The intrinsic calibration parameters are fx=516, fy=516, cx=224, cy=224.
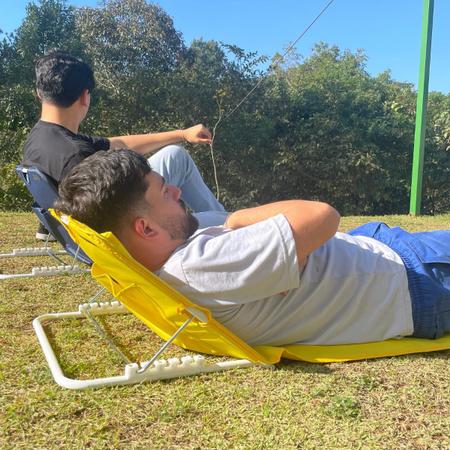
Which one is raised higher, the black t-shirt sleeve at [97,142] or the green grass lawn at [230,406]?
the black t-shirt sleeve at [97,142]

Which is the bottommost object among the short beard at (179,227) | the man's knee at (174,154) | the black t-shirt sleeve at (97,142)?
the short beard at (179,227)

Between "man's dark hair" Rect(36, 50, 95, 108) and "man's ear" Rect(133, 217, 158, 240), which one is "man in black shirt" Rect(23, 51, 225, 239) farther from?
"man's ear" Rect(133, 217, 158, 240)

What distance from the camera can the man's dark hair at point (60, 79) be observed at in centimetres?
279

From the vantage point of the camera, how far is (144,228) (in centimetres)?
166

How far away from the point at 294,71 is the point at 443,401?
819 inches

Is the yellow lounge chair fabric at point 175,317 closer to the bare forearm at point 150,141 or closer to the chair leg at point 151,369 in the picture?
the chair leg at point 151,369

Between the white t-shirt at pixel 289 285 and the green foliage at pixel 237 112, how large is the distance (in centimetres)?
958

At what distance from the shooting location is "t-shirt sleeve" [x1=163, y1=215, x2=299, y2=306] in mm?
1565

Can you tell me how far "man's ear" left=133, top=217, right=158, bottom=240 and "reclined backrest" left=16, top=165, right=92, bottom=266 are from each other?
1.00 metres

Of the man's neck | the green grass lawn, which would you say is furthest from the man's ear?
the man's neck

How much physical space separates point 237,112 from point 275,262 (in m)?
10.7

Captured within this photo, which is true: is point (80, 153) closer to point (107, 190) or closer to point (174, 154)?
point (174, 154)

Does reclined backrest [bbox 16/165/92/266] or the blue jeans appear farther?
the blue jeans

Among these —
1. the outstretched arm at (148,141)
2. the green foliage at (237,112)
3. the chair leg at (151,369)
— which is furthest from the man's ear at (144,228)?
the green foliage at (237,112)
